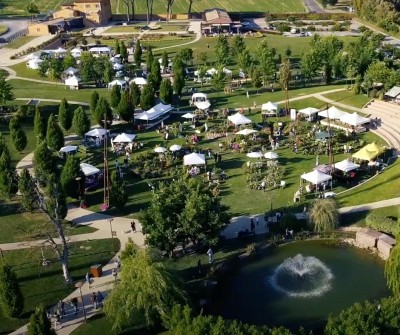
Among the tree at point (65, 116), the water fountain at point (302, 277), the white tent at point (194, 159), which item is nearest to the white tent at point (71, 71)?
the tree at point (65, 116)

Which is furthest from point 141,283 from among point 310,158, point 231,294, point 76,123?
point 76,123

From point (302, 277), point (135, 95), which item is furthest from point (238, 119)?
point (302, 277)

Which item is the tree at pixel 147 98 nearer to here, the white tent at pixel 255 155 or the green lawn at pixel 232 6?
the white tent at pixel 255 155

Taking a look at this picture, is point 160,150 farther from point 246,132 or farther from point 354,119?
point 354,119

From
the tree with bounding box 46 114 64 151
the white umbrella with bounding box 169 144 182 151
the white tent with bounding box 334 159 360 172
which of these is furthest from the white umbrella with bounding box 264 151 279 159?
the tree with bounding box 46 114 64 151

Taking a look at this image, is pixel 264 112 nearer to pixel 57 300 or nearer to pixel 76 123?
pixel 76 123
